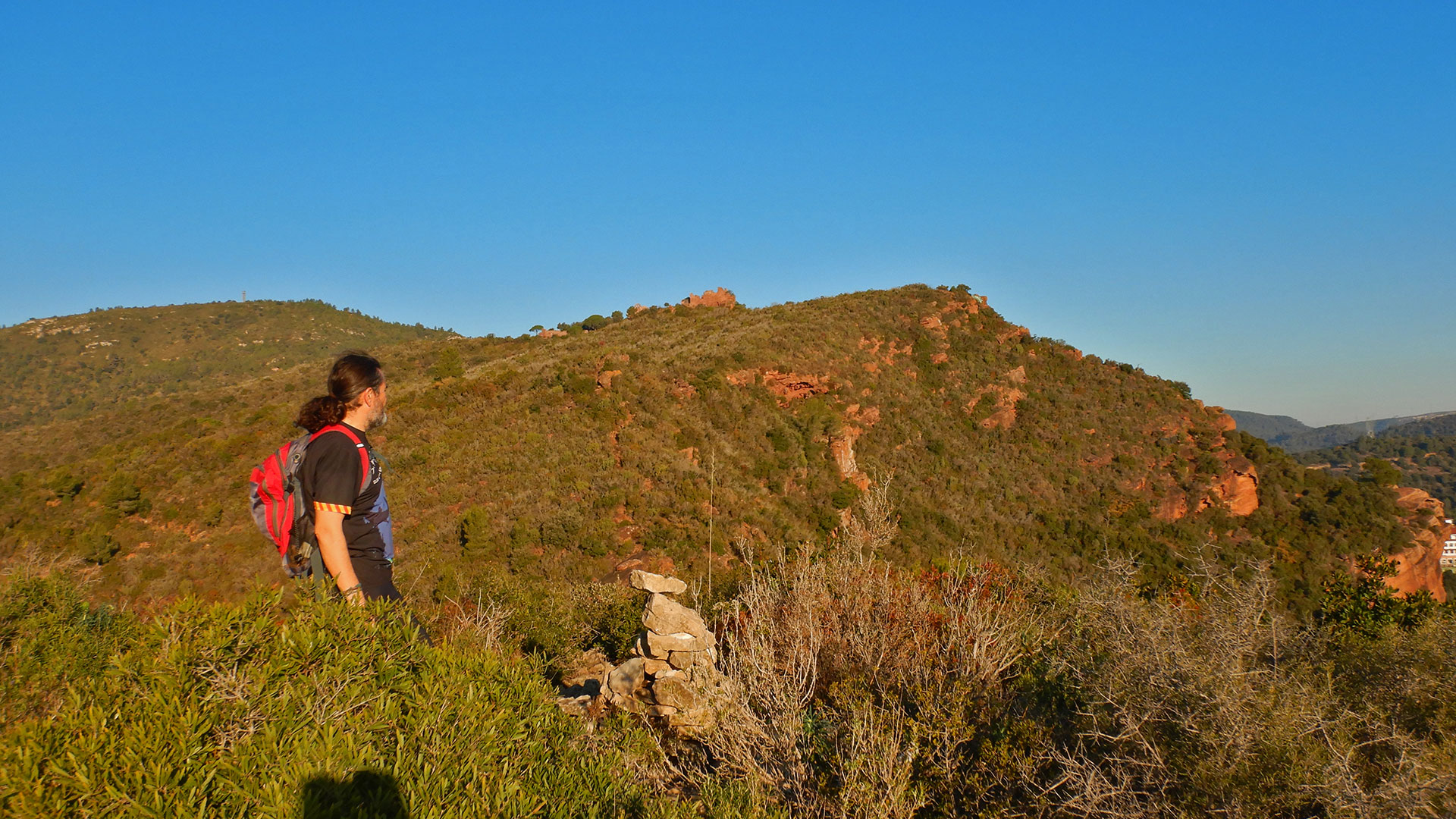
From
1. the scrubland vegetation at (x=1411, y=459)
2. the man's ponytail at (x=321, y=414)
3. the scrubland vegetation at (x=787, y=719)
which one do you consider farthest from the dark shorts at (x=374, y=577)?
the scrubland vegetation at (x=1411, y=459)

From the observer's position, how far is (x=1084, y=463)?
25094 mm

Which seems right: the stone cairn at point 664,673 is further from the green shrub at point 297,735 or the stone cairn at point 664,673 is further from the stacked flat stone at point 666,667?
the green shrub at point 297,735

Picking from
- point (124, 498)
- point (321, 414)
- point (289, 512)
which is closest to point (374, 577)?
point (289, 512)

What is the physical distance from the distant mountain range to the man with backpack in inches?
3997

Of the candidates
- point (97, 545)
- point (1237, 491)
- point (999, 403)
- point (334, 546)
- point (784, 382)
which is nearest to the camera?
point (334, 546)

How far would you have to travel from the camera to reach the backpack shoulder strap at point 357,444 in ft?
7.98

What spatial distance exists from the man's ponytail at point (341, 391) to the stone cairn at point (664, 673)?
8.21 feet

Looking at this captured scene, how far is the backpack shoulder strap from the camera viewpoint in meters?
2.43

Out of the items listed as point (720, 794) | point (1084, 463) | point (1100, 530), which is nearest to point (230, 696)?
point (720, 794)

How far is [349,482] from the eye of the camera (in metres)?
2.39

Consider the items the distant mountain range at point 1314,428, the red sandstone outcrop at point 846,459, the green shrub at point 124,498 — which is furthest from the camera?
the distant mountain range at point 1314,428

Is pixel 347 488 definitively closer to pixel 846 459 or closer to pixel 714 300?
pixel 846 459

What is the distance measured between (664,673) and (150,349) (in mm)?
64310

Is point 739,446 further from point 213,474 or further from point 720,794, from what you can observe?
point 720,794
